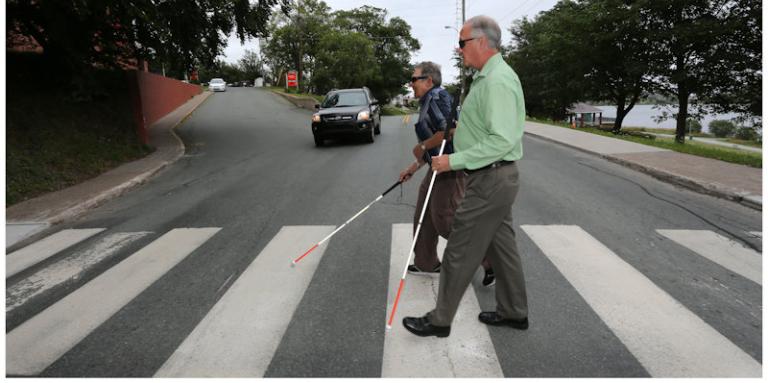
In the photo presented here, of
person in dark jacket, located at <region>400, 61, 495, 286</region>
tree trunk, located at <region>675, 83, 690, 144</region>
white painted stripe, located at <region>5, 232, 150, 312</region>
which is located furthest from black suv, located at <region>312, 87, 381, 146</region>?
tree trunk, located at <region>675, 83, 690, 144</region>

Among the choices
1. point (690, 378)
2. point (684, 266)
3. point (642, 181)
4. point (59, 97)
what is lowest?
point (690, 378)

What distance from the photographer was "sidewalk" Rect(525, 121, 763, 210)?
711 cm

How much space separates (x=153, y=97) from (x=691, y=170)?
69.1 feet

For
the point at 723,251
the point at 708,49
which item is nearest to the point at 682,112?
the point at 708,49

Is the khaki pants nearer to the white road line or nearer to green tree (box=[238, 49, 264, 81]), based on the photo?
the white road line

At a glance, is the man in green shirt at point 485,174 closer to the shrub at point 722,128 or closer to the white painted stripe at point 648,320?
the white painted stripe at point 648,320

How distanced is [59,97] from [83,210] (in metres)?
8.19

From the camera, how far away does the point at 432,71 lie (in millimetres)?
3854

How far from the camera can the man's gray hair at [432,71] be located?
385cm

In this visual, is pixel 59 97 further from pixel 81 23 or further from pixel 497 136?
pixel 497 136

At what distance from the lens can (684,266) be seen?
4.16 meters

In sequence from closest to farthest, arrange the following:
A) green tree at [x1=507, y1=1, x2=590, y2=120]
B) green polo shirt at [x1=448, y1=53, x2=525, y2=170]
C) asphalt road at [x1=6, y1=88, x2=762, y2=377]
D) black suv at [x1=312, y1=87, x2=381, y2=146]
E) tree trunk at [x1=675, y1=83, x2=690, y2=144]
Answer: green polo shirt at [x1=448, y1=53, x2=525, y2=170] → asphalt road at [x1=6, y1=88, x2=762, y2=377] → black suv at [x1=312, y1=87, x2=381, y2=146] → tree trunk at [x1=675, y1=83, x2=690, y2=144] → green tree at [x1=507, y1=1, x2=590, y2=120]

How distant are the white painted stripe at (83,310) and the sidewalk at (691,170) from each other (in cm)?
754

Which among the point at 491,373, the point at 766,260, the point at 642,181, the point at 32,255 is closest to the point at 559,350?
the point at 491,373
